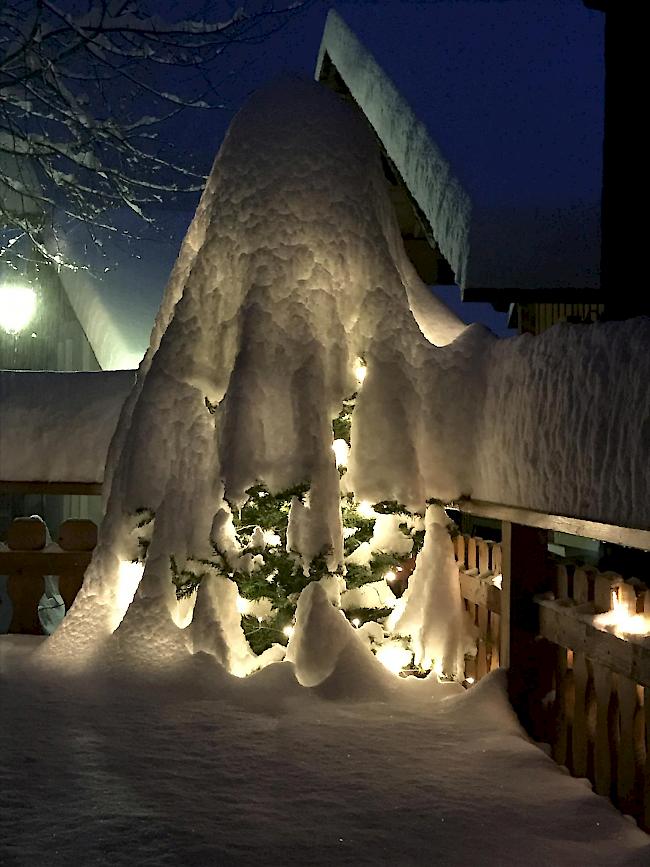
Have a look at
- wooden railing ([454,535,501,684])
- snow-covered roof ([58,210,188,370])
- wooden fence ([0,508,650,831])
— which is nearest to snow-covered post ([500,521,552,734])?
wooden fence ([0,508,650,831])

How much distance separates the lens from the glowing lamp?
41.8 feet

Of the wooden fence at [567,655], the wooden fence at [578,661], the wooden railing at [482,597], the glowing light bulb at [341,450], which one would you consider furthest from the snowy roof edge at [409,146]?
the wooden fence at [578,661]

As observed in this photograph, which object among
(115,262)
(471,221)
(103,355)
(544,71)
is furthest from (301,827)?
(115,262)

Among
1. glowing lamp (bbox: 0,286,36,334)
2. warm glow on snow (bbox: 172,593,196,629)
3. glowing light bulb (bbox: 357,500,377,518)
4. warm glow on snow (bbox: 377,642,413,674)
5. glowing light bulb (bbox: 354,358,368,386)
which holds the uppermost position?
glowing lamp (bbox: 0,286,36,334)

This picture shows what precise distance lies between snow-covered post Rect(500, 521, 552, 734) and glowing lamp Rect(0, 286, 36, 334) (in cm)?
1019

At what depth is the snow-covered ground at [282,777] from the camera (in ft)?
9.87

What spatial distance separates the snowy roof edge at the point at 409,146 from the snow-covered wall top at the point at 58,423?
2.75 metres

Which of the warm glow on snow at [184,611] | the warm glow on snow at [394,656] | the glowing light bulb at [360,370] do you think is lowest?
the warm glow on snow at [394,656]

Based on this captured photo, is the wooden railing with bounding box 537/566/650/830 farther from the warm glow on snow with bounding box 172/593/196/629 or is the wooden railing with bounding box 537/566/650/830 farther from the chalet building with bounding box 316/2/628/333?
the warm glow on snow with bounding box 172/593/196/629

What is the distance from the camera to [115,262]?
12.5 m

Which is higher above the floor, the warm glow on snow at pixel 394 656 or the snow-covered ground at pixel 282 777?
the warm glow on snow at pixel 394 656

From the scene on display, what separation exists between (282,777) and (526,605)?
1.46 metres

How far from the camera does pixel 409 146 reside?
295 inches

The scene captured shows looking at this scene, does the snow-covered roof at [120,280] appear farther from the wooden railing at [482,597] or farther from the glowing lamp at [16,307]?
the wooden railing at [482,597]
